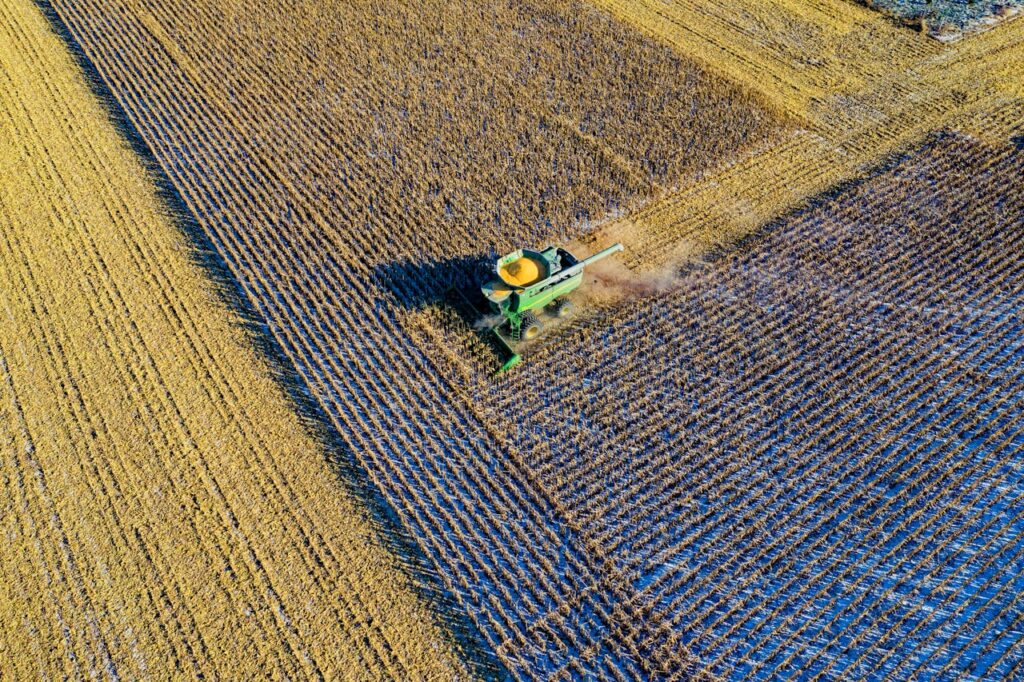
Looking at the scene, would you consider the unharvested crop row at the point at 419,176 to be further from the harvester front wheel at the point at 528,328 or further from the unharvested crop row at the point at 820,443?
the harvester front wheel at the point at 528,328

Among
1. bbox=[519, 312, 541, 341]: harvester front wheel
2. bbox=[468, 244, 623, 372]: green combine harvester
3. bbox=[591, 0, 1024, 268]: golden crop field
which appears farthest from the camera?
bbox=[591, 0, 1024, 268]: golden crop field

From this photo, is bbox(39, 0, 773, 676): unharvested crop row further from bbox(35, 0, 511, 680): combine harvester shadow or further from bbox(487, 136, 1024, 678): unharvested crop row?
bbox(487, 136, 1024, 678): unharvested crop row

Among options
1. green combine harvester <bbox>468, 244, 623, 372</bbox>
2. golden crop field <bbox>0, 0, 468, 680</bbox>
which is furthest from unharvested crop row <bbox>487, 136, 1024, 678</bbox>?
golden crop field <bbox>0, 0, 468, 680</bbox>

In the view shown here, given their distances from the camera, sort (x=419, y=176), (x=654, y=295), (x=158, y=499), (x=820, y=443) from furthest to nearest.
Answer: (x=419, y=176) < (x=654, y=295) < (x=820, y=443) < (x=158, y=499)

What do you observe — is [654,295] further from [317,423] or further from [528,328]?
[317,423]

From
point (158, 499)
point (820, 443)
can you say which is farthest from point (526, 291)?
point (158, 499)

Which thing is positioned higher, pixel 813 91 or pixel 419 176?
pixel 813 91

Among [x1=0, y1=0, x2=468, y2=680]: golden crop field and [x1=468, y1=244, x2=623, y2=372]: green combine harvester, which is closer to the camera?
[x1=0, y1=0, x2=468, y2=680]: golden crop field
